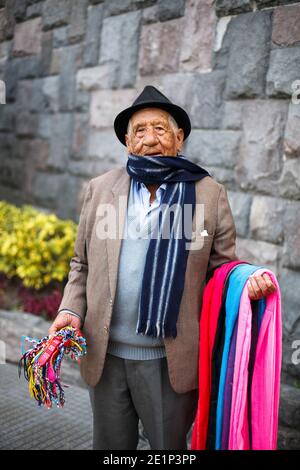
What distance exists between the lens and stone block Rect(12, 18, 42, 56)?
5664 millimetres

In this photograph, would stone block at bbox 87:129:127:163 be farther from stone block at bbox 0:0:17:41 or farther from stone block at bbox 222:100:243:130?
stone block at bbox 0:0:17:41

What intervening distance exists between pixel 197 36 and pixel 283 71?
3.09ft

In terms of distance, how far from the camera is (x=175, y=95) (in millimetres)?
4004

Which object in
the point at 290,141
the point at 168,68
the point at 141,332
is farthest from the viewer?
the point at 168,68

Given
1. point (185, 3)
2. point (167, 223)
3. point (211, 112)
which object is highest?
point (185, 3)

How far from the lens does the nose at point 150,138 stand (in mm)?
2146

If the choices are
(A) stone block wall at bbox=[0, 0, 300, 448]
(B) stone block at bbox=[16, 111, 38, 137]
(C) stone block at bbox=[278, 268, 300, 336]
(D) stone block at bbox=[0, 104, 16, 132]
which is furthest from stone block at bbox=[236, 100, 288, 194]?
(D) stone block at bbox=[0, 104, 16, 132]

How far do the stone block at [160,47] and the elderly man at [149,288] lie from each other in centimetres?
203

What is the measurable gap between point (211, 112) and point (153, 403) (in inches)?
92.1

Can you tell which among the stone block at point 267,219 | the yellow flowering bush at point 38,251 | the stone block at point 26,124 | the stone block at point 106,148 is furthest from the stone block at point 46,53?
the stone block at point 267,219

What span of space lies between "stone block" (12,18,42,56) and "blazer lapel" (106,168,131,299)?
4.08 m

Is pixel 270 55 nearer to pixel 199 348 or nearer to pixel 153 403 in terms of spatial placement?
pixel 199 348

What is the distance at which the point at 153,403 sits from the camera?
84.0 inches
